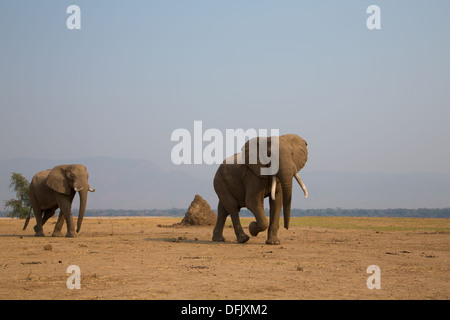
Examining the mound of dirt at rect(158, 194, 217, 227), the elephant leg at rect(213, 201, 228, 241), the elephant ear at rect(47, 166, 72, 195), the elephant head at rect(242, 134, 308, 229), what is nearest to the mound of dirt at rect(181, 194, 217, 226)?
the mound of dirt at rect(158, 194, 217, 227)

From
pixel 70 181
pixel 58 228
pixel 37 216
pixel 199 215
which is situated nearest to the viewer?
pixel 70 181

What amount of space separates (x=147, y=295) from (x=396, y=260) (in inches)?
309

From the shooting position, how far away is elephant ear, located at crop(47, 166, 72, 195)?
22719mm

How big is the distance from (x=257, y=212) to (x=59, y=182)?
9699mm

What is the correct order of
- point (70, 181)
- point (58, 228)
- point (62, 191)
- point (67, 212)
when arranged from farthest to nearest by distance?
point (58, 228) < point (70, 181) < point (62, 191) < point (67, 212)

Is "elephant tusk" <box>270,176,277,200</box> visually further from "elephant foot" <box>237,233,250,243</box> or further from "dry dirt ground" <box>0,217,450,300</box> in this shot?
"elephant foot" <box>237,233,250,243</box>

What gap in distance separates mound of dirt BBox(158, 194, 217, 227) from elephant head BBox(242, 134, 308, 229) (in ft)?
39.7

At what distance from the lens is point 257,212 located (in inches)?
701

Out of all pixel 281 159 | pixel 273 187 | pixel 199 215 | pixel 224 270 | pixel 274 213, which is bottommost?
pixel 199 215

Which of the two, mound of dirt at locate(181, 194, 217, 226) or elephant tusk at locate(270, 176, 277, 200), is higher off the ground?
elephant tusk at locate(270, 176, 277, 200)

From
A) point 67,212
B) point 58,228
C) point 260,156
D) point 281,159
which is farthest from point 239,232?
point 58,228

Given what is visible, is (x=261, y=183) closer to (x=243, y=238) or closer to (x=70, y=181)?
(x=243, y=238)

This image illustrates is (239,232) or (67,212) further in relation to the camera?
(67,212)
